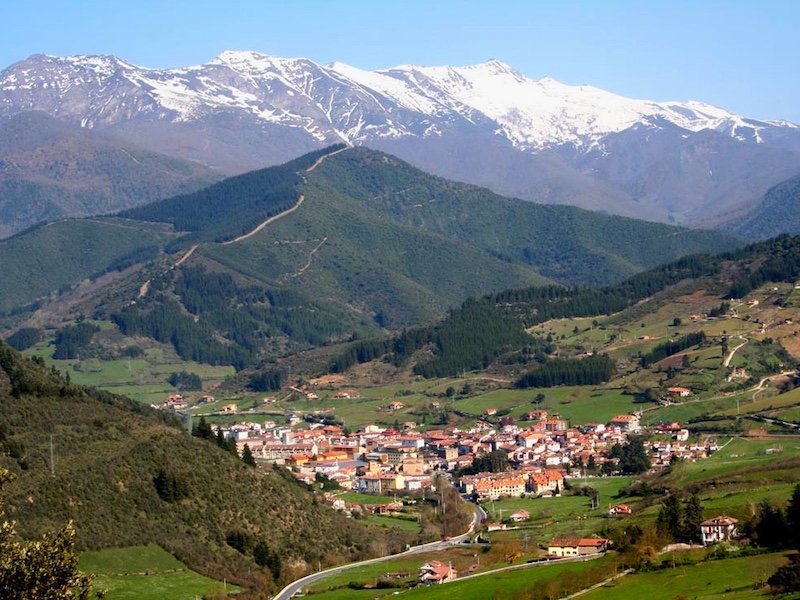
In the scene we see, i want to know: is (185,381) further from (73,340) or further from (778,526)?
(778,526)

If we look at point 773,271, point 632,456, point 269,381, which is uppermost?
point 773,271

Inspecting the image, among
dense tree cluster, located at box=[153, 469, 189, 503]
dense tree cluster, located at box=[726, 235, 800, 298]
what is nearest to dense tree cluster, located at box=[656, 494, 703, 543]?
dense tree cluster, located at box=[153, 469, 189, 503]

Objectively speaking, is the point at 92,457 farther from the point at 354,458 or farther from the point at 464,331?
the point at 464,331

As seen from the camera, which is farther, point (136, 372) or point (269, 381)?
point (136, 372)

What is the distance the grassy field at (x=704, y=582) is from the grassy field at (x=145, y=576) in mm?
18216

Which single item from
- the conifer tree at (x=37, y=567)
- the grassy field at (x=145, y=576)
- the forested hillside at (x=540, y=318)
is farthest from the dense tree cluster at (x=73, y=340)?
the conifer tree at (x=37, y=567)

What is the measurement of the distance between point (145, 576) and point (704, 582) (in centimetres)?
2436

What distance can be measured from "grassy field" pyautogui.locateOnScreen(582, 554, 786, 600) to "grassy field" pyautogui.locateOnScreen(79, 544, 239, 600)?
59.8ft

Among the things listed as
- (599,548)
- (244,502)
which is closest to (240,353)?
(244,502)

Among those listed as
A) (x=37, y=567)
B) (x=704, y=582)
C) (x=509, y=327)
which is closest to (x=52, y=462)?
(x=704, y=582)

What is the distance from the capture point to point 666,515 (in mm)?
63625

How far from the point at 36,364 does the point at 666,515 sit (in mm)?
46279

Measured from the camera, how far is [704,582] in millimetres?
50781

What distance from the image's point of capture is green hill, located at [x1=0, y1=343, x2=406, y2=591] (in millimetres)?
67188
